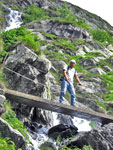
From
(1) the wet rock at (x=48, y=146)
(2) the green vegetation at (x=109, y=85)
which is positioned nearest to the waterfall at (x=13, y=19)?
(2) the green vegetation at (x=109, y=85)

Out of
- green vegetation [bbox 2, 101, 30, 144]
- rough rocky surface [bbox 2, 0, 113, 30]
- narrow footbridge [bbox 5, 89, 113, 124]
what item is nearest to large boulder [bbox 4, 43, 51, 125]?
narrow footbridge [bbox 5, 89, 113, 124]

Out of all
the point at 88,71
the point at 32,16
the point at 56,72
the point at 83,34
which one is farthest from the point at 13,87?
the point at 32,16

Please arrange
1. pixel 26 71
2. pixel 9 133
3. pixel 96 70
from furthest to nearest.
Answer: pixel 96 70
pixel 26 71
pixel 9 133

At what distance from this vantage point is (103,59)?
112ft

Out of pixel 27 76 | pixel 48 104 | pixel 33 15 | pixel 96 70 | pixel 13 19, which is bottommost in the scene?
pixel 48 104

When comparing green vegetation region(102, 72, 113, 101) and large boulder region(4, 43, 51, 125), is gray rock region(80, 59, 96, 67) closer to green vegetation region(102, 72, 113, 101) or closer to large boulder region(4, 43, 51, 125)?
green vegetation region(102, 72, 113, 101)

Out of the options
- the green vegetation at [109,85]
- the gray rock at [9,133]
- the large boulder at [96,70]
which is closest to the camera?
the gray rock at [9,133]

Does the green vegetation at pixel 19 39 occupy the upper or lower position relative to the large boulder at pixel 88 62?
lower

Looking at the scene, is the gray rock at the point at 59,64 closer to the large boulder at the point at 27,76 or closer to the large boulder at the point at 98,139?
the large boulder at the point at 27,76

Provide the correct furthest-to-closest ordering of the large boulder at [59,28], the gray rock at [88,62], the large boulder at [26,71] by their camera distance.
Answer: the large boulder at [59,28], the gray rock at [88,62], the large boulder at [26,71]

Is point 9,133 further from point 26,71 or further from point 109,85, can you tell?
point 109,85

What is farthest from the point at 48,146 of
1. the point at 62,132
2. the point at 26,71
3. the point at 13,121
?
the point at 26,71

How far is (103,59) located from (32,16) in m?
28.8

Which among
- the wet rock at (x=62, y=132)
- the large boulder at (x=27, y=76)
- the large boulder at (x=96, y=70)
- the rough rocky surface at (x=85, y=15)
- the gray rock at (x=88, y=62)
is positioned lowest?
the wet rock at (x=62, y=132)
